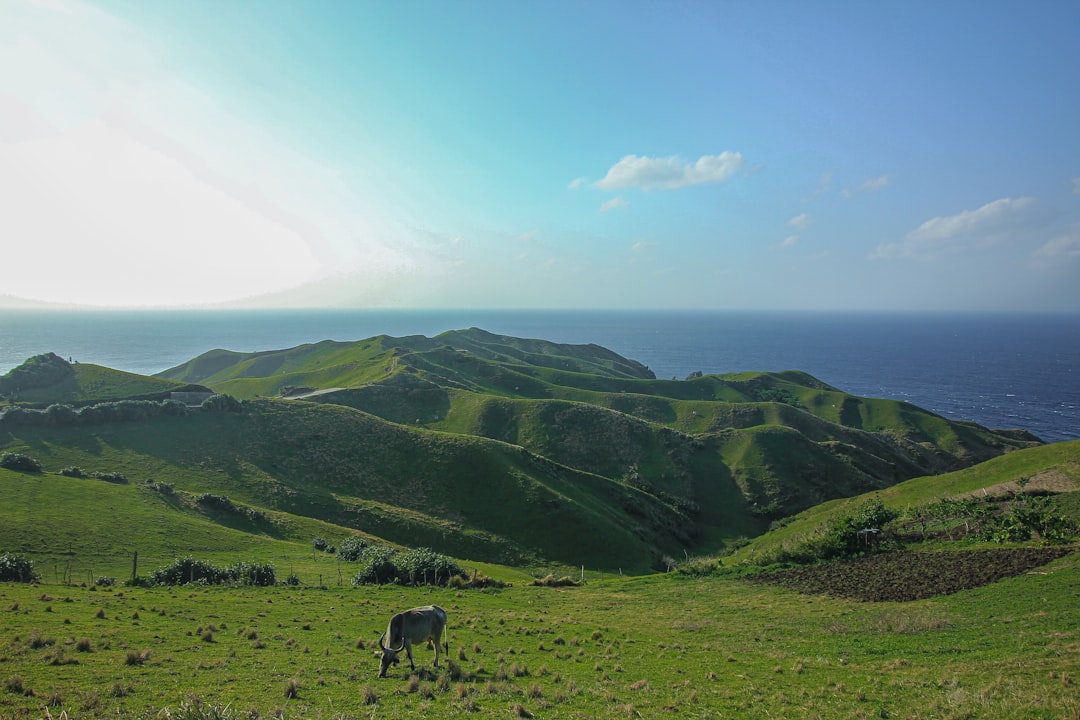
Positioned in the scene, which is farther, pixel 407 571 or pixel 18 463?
pixel 18 463

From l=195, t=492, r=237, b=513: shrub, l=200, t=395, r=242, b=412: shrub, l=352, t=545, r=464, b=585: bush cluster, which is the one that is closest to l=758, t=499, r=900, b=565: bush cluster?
l=352, t=545, r=464, b=585: bush cluster

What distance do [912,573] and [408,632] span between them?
28513mm

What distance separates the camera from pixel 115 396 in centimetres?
7938

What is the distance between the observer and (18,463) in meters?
46.1

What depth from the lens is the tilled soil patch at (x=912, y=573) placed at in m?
25.6

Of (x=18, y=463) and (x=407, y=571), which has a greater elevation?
(x=18, y=463)

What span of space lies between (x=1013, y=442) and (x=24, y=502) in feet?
553

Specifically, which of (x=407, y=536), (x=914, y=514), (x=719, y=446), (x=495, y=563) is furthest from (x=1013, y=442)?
(x=407, y=536)

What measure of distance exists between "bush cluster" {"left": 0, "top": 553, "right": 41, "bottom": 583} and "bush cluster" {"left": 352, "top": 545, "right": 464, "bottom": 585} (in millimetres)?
16845

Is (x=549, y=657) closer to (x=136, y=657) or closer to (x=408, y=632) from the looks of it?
(x=408, y=632)

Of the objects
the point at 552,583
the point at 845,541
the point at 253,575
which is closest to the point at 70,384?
the point at 253,575

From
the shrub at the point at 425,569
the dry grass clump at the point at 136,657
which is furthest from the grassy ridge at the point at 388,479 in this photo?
the dry grass clump at the point at 136,657

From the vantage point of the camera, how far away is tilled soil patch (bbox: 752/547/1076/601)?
84.1 feet

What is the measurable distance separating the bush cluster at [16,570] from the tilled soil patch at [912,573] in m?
43.0
